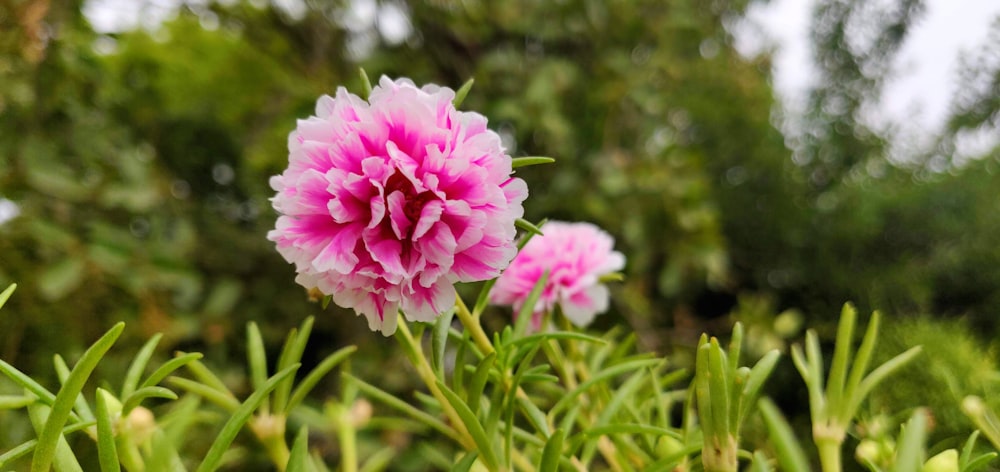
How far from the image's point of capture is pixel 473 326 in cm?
23

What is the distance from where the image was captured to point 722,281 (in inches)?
27.5

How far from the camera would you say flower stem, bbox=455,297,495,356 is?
0.73ft

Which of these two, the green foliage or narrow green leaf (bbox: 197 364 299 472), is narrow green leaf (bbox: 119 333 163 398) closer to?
narrow green leaf (bbox: 197 364 299 472)

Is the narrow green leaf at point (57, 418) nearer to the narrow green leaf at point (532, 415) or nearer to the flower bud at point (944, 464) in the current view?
the narrow green leaf at point (532, 415)

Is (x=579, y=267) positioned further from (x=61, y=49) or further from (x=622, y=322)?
(x=61, y=49)

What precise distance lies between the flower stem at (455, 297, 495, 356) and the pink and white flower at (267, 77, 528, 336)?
0.03 metres

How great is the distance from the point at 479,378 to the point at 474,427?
0.06ft

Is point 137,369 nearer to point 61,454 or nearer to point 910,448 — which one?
point 61,454

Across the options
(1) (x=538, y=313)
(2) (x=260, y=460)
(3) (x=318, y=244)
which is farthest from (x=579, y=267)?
(2) (x=260, y=460)

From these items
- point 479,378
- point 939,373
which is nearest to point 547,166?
point 939,373

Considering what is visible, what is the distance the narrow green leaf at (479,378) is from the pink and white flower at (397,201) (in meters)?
0.03

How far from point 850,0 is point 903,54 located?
85 mm

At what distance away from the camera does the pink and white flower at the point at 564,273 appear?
289 mm

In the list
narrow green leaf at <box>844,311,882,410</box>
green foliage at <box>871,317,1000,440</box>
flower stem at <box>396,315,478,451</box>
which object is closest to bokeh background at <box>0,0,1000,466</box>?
green foliage at <box>871,317,1000,440</box>
